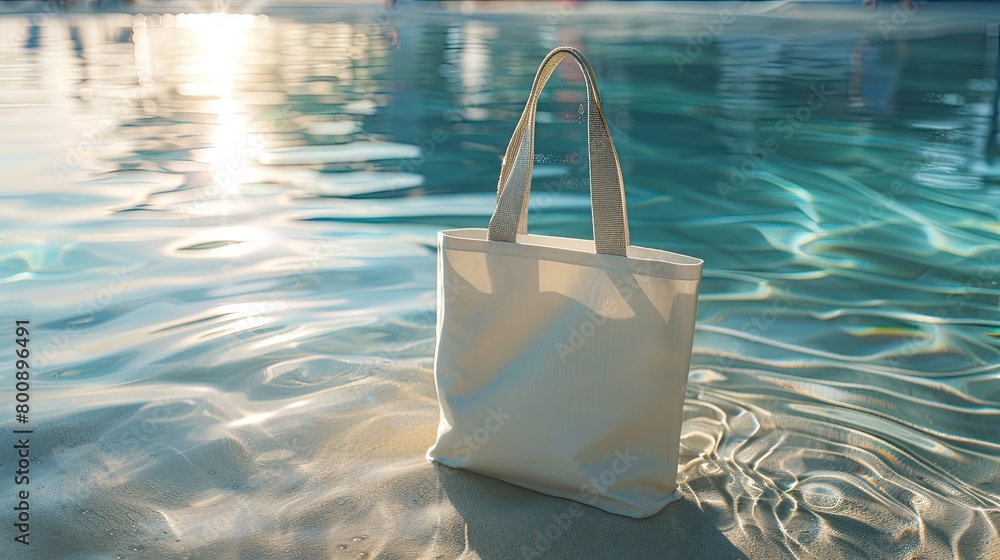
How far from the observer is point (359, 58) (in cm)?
1240

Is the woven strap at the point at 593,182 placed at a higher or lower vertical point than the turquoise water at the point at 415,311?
higher

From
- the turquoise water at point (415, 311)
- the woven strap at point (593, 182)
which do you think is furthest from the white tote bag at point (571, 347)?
the turquoise water at point (415, 311)

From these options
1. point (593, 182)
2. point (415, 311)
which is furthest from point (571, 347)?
point (415, 311)

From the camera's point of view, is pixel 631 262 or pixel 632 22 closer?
pixel 631 262

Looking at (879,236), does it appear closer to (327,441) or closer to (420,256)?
(420,256)

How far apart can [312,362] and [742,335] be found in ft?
4.45

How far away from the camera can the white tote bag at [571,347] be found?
163 cm

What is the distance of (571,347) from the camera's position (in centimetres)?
170

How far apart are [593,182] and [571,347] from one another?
12.9 inches

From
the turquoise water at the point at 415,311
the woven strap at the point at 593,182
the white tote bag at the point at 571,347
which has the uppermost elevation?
the woven strap at the point at 593,182

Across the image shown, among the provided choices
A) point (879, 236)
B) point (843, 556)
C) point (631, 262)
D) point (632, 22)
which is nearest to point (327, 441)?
point (631, 262)

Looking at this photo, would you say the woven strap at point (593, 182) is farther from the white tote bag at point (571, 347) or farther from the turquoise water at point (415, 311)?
the turquoise water at point (415, 311)

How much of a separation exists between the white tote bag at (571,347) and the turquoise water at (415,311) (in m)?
0.10

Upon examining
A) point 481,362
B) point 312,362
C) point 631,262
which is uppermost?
point 631,262
